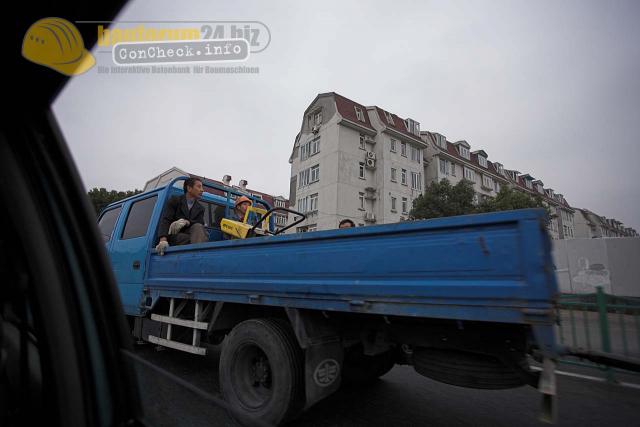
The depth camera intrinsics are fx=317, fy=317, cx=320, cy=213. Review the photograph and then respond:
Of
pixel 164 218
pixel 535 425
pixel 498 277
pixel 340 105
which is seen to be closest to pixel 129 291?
pixel 164 218

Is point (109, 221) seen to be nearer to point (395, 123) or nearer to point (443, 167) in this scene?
point (395, 123)

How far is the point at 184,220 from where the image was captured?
4160 mm

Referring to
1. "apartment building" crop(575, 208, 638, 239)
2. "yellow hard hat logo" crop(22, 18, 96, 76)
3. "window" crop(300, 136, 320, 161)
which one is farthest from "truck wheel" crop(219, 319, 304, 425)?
"apartment building" crop(575, 208, 638, 239)

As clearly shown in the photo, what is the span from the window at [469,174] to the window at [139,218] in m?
35.5

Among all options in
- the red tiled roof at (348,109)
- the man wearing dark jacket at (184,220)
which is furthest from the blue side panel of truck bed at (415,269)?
the red tiled roof at (348,109)

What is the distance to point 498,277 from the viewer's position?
1.77 m

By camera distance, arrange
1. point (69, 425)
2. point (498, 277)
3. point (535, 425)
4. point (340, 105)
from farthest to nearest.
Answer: point (340, 105) → point (535, 425) → point (498, 277) → point (69, 425)

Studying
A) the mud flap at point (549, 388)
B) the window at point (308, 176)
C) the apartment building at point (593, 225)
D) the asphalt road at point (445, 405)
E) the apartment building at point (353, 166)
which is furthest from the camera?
the apartment building at point (593, 225)

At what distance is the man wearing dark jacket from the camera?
4.18m

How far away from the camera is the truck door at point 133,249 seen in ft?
14.1

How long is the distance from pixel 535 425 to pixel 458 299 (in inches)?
84.7

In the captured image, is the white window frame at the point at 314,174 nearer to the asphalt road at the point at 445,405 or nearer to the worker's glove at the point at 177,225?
the worker's glove at the point at 177,225

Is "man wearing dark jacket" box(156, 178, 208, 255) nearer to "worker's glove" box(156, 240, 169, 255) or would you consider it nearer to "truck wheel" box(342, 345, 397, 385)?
"worker's glove" box(156, 240, 169, 255)

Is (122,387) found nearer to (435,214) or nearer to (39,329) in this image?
(39,329)
